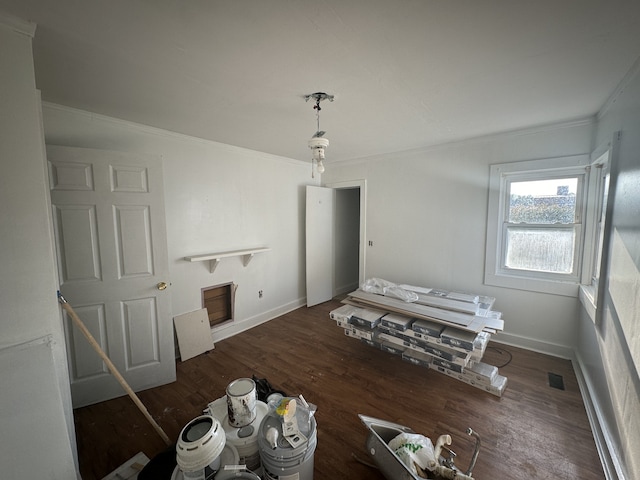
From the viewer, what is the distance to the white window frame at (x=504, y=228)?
98.4 inches

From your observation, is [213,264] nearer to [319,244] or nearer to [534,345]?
[319,244]

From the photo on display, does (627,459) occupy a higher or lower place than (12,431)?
→ lower

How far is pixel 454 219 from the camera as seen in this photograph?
10.5 feet

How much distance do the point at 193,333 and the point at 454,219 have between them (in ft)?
11.1

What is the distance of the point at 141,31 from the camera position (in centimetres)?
123

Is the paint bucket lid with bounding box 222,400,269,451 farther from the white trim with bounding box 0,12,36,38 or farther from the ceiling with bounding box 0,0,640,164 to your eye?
the white trim with bounding box 0,12,36,38

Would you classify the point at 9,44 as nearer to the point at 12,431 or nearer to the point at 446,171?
the point at 12,431

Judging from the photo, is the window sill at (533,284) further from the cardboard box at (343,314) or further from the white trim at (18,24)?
the white trim at (18,24)

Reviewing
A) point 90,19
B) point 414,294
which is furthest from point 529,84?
point 90,19

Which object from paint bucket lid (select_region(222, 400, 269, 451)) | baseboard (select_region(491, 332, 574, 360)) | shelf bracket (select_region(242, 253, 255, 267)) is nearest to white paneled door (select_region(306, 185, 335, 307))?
shelf bracket (select_region(242, 253, 255, 267))

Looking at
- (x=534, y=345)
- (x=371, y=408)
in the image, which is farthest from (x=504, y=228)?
(x=371, y=408)

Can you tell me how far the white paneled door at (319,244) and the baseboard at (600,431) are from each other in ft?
10.4

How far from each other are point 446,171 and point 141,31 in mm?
3180

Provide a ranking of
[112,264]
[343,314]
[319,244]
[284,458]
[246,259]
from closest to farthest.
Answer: [284,458], [112,264], [343,314], [246,259], [319,244]
